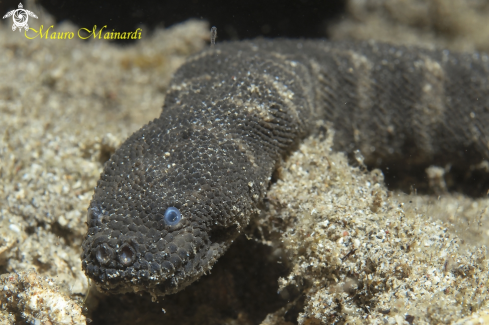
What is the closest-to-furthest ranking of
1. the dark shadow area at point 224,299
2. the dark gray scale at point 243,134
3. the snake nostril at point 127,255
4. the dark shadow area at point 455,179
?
the snake nostril at point 127,255 → the dark gray scale at point 243,134 → the dark shadow area at point 224,299 → the dark shadow area at point 455,179

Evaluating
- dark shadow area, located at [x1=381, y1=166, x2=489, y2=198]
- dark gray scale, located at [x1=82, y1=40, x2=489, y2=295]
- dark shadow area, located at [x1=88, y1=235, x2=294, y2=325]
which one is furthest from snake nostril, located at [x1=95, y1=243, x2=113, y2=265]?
dark shadow area, located at [x1=381, y1=166, x2=489, y2=198]

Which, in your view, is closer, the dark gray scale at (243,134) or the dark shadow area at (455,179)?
the dark gray scale at (243,134)

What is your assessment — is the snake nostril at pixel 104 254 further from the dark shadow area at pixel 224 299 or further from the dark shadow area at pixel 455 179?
the dark shadow area at pixel 455 179

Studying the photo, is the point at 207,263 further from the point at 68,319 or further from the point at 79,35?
the point at 79,35

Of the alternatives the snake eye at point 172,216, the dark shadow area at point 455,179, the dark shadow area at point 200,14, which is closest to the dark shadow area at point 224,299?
the snake eye at point 172,216

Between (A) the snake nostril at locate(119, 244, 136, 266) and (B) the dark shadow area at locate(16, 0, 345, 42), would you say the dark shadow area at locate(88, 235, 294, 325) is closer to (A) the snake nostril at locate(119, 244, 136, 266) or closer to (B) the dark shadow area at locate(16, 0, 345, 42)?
(A) the snake nostril at locate(119, 244, 136, 266)

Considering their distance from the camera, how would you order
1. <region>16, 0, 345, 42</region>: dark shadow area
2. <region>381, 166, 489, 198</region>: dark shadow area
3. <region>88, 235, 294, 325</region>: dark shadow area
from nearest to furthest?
<region>88, 235, 294, 325</region>: dark shadow area → <region>381, 166, 489, 198</region>: dark shadow area → <region>16, 0, 345, 42</region>: dark shadow area

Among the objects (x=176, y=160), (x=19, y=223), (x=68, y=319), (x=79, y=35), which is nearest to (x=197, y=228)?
(x=176, y=160)
